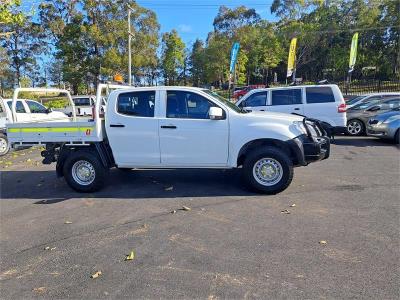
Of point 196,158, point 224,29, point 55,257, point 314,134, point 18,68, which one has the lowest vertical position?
point 55,257

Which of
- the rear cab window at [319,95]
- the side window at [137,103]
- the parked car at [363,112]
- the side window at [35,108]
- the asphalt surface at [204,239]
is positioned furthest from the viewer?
the parked car at [363,112]

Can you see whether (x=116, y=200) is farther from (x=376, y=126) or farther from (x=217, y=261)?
(x=376, y=126)

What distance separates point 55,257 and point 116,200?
2230mm

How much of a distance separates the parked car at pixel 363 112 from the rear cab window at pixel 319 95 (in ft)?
7.62

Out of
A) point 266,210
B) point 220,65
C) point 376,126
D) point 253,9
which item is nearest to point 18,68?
point 220,65

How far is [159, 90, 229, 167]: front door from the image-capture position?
6707mm

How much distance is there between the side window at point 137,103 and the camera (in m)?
6.90

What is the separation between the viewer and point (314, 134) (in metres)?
6.91

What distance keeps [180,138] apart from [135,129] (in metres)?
0.83

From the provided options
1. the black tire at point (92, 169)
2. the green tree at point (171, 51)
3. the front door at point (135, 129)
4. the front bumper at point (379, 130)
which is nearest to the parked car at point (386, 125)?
the front bumper at point (379, 130)

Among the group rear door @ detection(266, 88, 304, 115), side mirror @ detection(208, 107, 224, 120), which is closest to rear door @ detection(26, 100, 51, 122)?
rear door @ detection(266, 88, 304, 115)

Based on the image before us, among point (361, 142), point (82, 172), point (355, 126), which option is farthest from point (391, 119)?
point (82, 172)

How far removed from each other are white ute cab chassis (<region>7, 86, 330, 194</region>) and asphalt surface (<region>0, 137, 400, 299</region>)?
49 cm

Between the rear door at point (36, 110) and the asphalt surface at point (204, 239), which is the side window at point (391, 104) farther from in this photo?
the rear door at point (36, 110)
